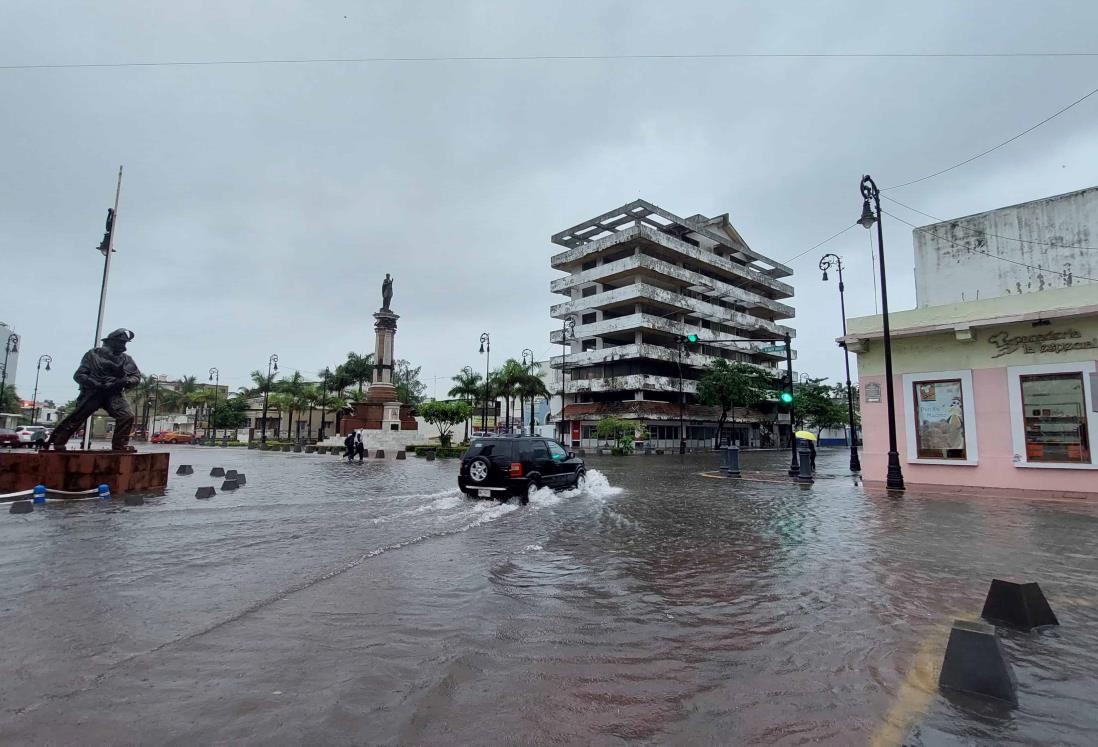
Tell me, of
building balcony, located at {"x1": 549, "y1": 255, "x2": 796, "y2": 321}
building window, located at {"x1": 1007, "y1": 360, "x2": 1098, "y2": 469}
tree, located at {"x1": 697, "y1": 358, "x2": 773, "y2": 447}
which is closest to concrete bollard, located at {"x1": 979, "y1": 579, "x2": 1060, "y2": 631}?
building window, located at {"x1": 1007, "y1": 360, "x2": 1098, "y2": 469}

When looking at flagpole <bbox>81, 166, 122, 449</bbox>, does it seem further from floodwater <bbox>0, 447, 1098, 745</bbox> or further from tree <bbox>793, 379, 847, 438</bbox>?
tree <bbox>793, 379, 847, 438</bbox>

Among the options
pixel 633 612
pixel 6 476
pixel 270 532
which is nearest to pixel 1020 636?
pixel 633 612

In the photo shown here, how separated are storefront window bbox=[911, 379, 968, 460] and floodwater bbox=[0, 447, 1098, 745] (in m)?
7.19

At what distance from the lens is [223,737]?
118 inches

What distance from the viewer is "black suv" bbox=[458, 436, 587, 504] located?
513 inches

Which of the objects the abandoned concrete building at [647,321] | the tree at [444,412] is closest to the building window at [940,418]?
the tree at [444,412]

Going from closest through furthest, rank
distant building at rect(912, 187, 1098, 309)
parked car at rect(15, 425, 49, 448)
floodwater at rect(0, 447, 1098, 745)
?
floodwater at rect(0, 447, 1098, 745)
distant building at rect(912, 187, 1098, 309)
parked car at rect(15, 425, 49, 448)

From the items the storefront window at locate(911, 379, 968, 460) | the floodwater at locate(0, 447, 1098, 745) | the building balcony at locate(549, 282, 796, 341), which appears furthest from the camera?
the building balcony at locate(549, 282, 796, 341)

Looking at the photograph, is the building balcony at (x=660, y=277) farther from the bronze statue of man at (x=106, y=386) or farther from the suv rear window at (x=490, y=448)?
the bronze statue of man at (x=106, y=386)

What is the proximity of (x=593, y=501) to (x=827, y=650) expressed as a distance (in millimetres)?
9495

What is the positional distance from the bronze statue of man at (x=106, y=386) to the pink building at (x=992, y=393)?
2038cm

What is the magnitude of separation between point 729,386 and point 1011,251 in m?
32.2

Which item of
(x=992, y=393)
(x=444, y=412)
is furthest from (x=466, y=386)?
(x=992, y=393)

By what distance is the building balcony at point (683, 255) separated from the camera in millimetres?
58375
